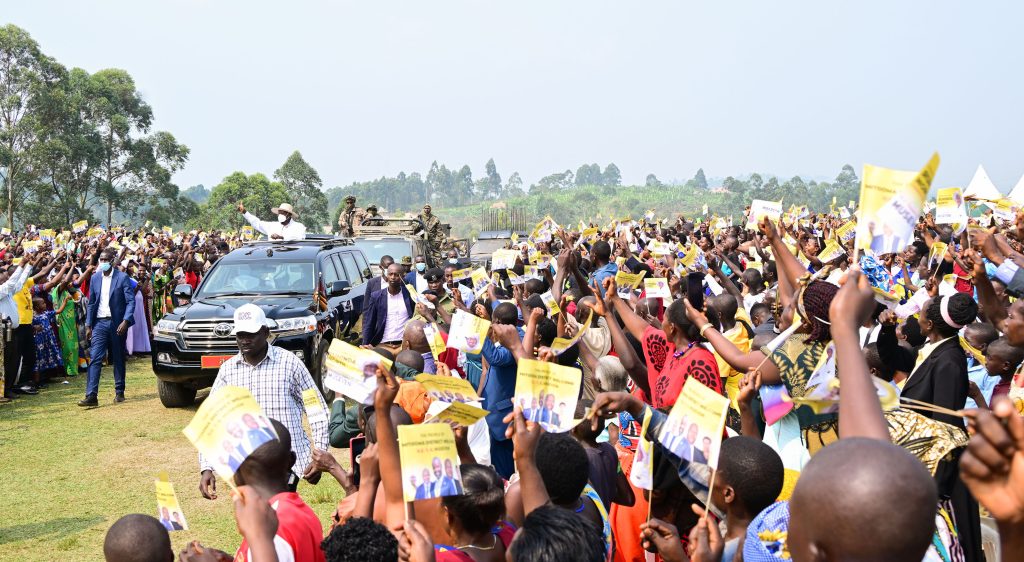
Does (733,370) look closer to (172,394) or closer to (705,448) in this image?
(705,448)

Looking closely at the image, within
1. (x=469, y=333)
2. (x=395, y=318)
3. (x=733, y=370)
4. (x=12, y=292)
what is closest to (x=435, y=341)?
(x=469, y=333)

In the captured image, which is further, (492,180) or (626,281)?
(492,180)

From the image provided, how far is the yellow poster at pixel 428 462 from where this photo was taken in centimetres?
278

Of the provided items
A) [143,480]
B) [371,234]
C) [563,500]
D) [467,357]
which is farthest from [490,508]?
[371,234]

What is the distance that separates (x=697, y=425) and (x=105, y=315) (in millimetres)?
9650

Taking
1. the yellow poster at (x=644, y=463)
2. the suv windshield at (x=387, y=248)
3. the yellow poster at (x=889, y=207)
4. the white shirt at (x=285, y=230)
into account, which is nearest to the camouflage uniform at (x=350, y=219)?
the suv windshield at (x=387, y=248)

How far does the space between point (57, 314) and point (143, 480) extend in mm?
6130

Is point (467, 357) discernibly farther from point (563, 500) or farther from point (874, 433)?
point (874, 433)

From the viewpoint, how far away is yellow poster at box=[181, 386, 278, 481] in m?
2.81

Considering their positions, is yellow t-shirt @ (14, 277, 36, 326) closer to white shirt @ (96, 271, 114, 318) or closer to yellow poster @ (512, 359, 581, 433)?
white shirt @ (96, 271, 114, 318)

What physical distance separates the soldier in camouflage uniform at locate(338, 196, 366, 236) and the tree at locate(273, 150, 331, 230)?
4565cm

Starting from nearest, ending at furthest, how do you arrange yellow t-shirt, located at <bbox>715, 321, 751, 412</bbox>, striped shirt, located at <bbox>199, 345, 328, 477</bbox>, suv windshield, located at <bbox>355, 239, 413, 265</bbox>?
yellow t-shirt, located at <bbox>715, 321, 751, 412</bbox> < striped shirt, located at <bbox>199, 345, 328, 477</bbox> < suv windshield, located at <bbox>355, 239, 413, 265</bbox>

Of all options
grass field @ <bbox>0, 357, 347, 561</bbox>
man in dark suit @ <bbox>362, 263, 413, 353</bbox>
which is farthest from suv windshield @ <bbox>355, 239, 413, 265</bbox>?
man in dark suit @ <bbox>362, 263, 413, 353</bbox>

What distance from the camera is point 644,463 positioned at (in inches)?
129
